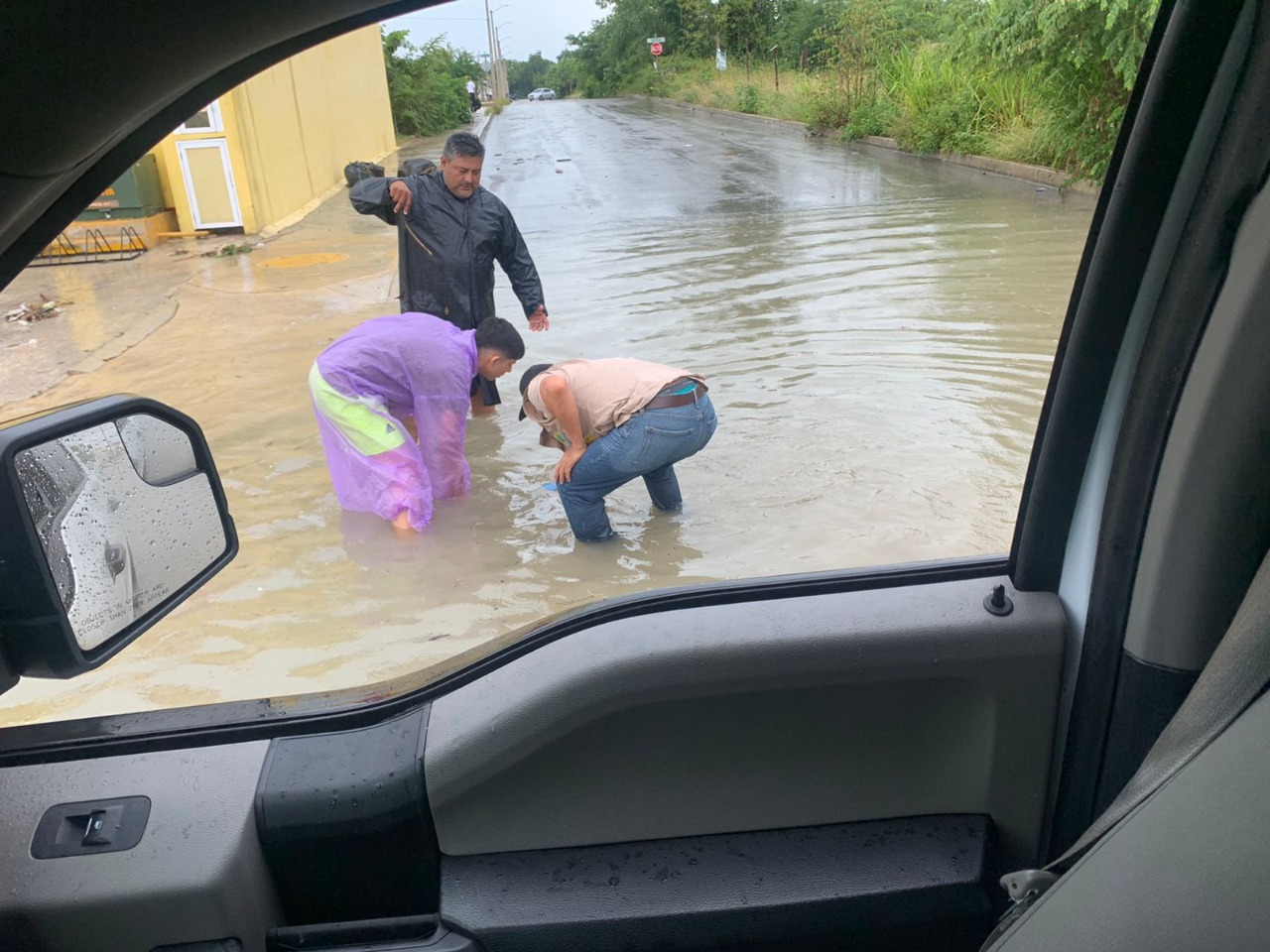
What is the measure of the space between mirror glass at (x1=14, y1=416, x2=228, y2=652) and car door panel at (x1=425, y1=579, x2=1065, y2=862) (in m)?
0.50

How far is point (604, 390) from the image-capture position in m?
4.58

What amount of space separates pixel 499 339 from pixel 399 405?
0.56 meters

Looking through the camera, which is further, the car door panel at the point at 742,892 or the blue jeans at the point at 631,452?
the blue jeans at the point at 631,452

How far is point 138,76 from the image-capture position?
1.10m

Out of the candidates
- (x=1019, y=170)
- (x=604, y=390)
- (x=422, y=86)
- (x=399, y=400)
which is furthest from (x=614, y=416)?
(x=422, y=86)

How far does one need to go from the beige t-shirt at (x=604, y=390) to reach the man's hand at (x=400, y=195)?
1.85 m

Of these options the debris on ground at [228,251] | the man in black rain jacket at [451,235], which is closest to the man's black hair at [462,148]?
the man in black rain jacket at [451,235]

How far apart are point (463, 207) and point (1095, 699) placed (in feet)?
16.8

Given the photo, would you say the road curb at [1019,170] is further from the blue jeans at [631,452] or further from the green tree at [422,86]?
the green tree at [422,86]

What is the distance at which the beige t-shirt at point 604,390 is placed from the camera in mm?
4555

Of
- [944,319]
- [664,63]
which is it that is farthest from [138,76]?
[664,63]

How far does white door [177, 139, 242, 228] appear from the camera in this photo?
1330 centimetres

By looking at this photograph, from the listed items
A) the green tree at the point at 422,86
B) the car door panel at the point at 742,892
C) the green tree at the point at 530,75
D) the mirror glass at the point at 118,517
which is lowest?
the green tree at the point at 530,75

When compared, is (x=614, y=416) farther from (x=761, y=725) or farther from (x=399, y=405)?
(x=761, y=725)
